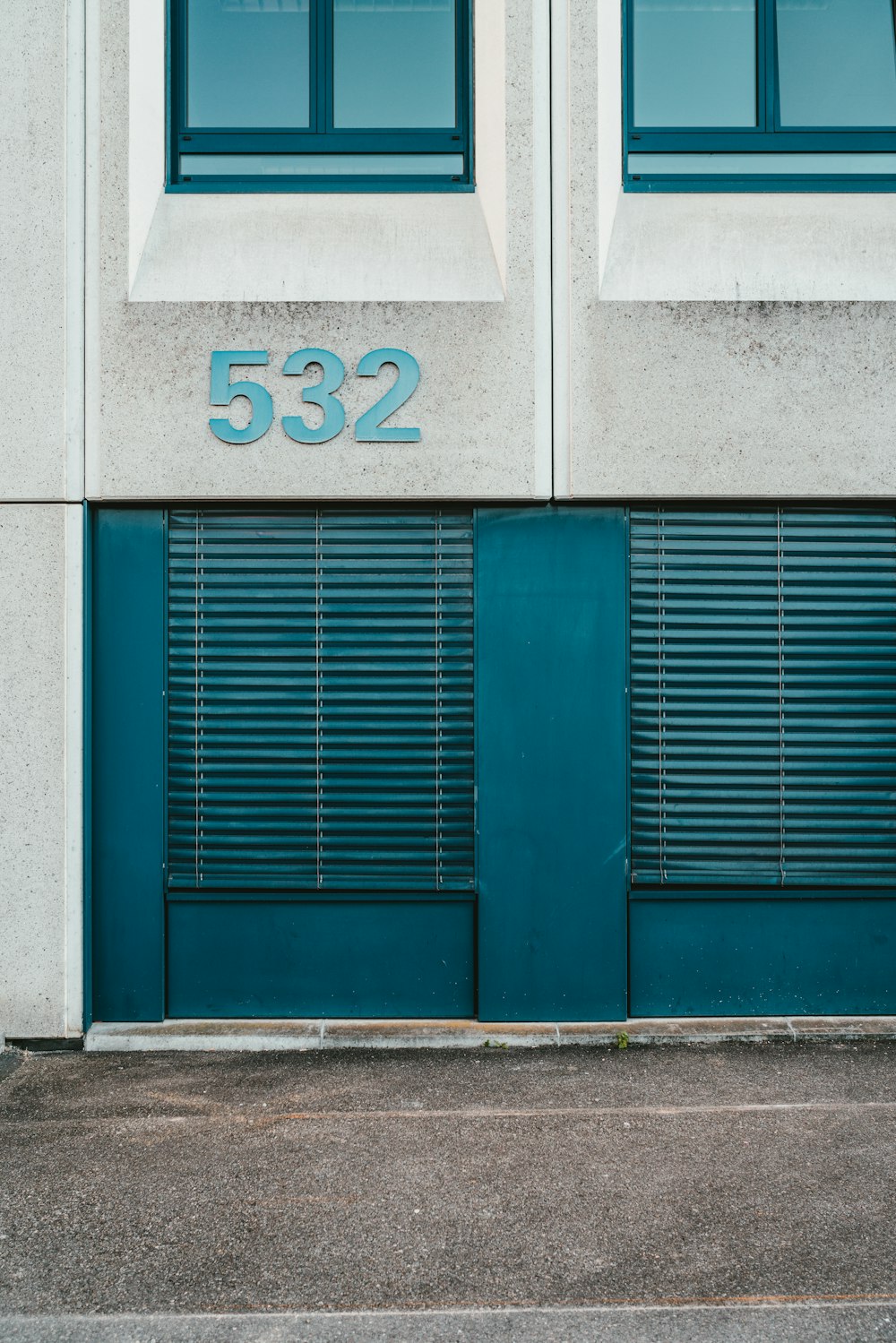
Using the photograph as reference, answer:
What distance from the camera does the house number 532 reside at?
19.4 ft

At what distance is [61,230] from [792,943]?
6.25m

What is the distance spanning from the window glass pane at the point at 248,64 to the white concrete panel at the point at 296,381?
0.61m

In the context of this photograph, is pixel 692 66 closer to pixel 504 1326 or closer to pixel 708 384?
pixel 708 384

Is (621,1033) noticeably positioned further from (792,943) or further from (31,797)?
(31,797)

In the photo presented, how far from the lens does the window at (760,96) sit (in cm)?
627

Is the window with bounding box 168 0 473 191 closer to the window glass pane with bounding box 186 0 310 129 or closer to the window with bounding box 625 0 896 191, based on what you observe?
the window glass pane with bounding box 186 0 310 129

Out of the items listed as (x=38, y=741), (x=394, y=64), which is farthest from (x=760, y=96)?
(x=38, y=741)

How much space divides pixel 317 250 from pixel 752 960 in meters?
5.19

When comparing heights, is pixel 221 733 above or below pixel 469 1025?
above

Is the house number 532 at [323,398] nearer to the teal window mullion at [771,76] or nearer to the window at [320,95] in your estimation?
the window at [320,95]

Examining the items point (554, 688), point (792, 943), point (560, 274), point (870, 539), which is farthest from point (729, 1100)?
point (560, 274)

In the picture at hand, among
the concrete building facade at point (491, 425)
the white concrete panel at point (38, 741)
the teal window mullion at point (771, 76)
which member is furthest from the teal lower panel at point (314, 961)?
the teal window mullion at point (771, 76)

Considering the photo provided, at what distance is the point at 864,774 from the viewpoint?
6.19 metres

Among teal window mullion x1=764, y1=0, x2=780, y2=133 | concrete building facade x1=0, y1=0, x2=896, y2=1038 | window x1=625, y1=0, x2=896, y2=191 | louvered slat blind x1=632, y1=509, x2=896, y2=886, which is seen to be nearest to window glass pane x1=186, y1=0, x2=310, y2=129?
concrete building facade x1=0, y1=0, x2=896, y2=1038
